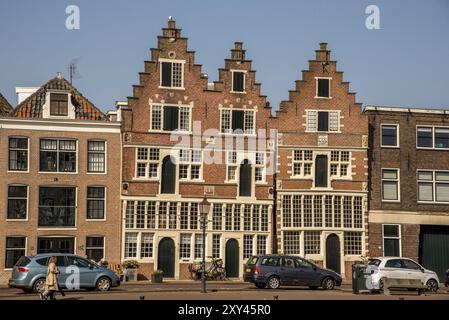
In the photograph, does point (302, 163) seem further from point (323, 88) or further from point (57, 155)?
point (57, 155)

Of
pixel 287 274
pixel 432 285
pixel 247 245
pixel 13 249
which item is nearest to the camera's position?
pixel 432 285

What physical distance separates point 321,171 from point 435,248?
9238 mm

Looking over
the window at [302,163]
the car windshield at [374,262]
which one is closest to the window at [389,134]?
the window at [302,163]

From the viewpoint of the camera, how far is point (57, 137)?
47812mm

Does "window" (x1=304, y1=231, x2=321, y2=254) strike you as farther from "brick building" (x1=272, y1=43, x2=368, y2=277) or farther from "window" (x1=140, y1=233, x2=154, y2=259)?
"window" (x1=140, y1=233, x2=154, y2=259)

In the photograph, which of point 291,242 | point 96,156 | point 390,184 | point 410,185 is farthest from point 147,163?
point 410,185

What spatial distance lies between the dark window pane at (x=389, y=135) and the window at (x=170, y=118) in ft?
42.3

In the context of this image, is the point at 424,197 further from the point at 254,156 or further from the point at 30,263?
the point at 30,263

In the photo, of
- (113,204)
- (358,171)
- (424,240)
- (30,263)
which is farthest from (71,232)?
(424,240)

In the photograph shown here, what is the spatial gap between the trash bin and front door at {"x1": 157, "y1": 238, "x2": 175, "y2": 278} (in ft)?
55.9

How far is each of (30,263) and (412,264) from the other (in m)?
16.6

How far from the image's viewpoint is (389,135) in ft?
172

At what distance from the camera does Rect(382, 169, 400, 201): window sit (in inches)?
2044

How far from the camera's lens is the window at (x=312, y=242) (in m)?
50.4
